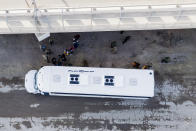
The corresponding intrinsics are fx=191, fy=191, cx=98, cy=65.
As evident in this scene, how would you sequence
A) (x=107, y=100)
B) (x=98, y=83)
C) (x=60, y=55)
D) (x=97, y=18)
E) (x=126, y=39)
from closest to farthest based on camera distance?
1. (x=97, y=18)
2. (x=98, y=83)
3. (x=107, y=100)
4. (x=60, y=55)
5. (x=126, y=39)

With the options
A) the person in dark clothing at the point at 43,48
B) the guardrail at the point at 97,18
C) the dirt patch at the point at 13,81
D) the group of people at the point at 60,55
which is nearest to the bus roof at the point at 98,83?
the group of people at the point at 60,55

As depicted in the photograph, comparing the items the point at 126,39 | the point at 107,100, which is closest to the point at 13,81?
the point at 107,100

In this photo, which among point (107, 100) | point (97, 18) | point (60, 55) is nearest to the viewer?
point (97, 18)

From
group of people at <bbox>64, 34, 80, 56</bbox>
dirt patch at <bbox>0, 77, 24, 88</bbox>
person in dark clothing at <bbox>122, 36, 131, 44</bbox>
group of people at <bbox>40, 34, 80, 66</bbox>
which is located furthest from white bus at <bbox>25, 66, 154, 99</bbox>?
person in dark clothing at <bbox>122, 36, 131, 44</bbox>

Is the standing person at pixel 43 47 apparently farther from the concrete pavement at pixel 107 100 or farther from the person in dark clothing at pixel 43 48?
the concrete pavement at pixel 107 100

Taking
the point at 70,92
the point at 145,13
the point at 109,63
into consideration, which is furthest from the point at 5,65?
the point at 145,13

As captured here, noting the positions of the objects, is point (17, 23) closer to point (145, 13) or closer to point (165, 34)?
point (145, 13)

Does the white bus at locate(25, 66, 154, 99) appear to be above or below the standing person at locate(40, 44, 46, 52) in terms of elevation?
below

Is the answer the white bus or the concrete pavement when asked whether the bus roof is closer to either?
the white bus

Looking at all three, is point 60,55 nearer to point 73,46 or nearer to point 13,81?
point 73,46
